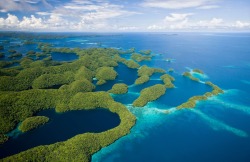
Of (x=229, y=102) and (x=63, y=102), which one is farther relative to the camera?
(x=229, y=102)

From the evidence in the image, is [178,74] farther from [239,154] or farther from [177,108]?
[239,154]

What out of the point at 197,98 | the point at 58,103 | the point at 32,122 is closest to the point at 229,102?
the point at 197,98

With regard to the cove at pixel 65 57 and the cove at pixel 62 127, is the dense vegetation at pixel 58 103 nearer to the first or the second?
the cove at pixel 62 127

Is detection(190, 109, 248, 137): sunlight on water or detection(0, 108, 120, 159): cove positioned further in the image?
detection(190, 109, 248, 137): sunlight on water

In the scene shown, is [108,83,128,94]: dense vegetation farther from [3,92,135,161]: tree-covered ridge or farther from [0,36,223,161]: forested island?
[3,92,135,161]: tree-covered ridge

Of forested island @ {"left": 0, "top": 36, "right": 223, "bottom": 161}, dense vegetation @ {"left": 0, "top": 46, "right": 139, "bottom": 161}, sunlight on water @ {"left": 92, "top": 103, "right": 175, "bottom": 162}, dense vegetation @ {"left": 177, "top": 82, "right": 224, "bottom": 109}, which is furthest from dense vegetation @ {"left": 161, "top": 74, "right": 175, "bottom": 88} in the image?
sunlight on water @ {"left": 92, "top": 103, "right": 175, "bottom": 162}

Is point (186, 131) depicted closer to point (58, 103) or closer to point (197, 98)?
point (197, 98)

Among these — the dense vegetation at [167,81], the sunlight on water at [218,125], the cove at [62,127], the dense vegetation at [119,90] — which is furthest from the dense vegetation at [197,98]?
the cove at [62,127]
